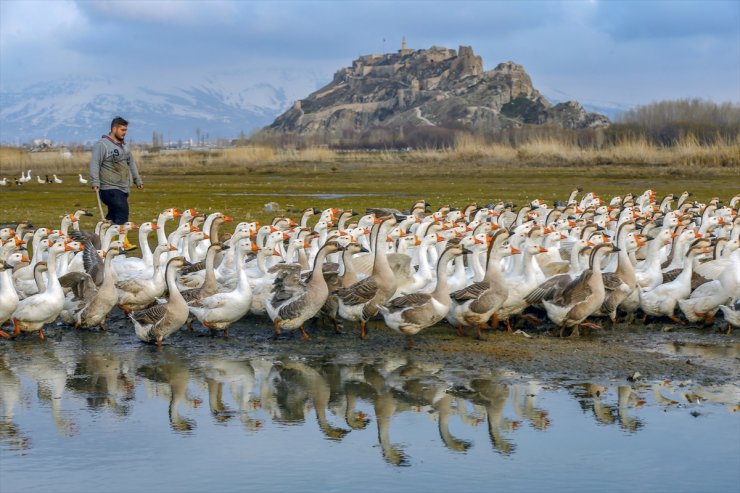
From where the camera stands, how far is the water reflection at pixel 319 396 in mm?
8703

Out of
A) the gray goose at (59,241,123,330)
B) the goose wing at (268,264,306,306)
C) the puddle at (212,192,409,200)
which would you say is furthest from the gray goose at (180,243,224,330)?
the puddle at (212,192,409,200)

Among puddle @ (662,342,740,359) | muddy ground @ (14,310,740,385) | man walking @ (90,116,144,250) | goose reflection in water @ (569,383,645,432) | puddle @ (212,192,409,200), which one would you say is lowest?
goose reflection in water @ (569,383,645,432)

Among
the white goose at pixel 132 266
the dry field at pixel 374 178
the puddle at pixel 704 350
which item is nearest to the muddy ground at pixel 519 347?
the puddle at pixel 704 350

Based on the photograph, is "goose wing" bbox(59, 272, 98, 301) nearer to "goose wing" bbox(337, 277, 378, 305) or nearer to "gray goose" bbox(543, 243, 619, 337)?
"goose wing" bbox(337, 277, 378, 305)

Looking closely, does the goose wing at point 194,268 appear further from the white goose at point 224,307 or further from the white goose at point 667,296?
the white goose at point 667,296

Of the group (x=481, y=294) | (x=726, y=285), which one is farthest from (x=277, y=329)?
(x=726, y=285)

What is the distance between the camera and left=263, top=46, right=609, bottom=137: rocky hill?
477 ft

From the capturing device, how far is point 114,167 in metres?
17.1

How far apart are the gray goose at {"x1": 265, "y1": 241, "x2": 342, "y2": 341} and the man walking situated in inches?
197

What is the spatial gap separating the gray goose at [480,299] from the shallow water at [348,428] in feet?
4.13

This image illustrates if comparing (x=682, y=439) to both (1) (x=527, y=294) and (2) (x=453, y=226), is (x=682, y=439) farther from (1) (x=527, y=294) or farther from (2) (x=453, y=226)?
(2) (x=453, y=226)

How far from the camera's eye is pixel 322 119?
574 feet

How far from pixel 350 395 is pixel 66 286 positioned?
5.57m

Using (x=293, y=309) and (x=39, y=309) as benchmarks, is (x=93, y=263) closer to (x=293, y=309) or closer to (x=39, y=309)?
(x=39, y=309)
